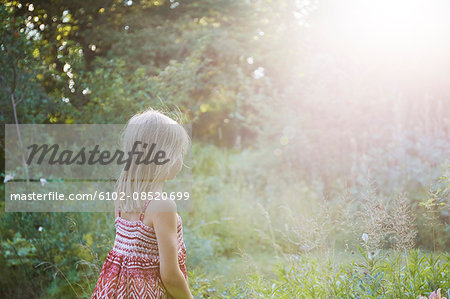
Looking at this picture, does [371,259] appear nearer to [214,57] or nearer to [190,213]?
[190,213]

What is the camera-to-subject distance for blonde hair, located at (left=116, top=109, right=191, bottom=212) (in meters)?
1.93

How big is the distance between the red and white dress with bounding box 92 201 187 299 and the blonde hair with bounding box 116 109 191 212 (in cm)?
11

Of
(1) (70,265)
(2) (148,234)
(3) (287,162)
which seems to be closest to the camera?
(2) (148,234)

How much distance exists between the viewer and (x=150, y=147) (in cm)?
194

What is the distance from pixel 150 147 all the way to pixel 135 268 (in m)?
0.57

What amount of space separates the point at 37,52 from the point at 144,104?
119 centimetres

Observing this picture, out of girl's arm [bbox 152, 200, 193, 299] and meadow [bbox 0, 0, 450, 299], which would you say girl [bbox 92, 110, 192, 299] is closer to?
girl's arm [bbox 152, 200, 193, 299]

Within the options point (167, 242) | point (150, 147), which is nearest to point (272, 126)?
point (150, 147)

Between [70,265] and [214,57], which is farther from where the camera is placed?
[214,57]

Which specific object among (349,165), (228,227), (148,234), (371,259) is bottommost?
(228,227)

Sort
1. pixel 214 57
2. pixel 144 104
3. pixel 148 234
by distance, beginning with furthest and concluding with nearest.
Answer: pixel 214 57, pixel 144 104, pixel 148 234

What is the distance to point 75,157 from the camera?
4.03 meters

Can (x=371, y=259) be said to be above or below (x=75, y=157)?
above

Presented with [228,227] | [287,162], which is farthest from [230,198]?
[287,162]
